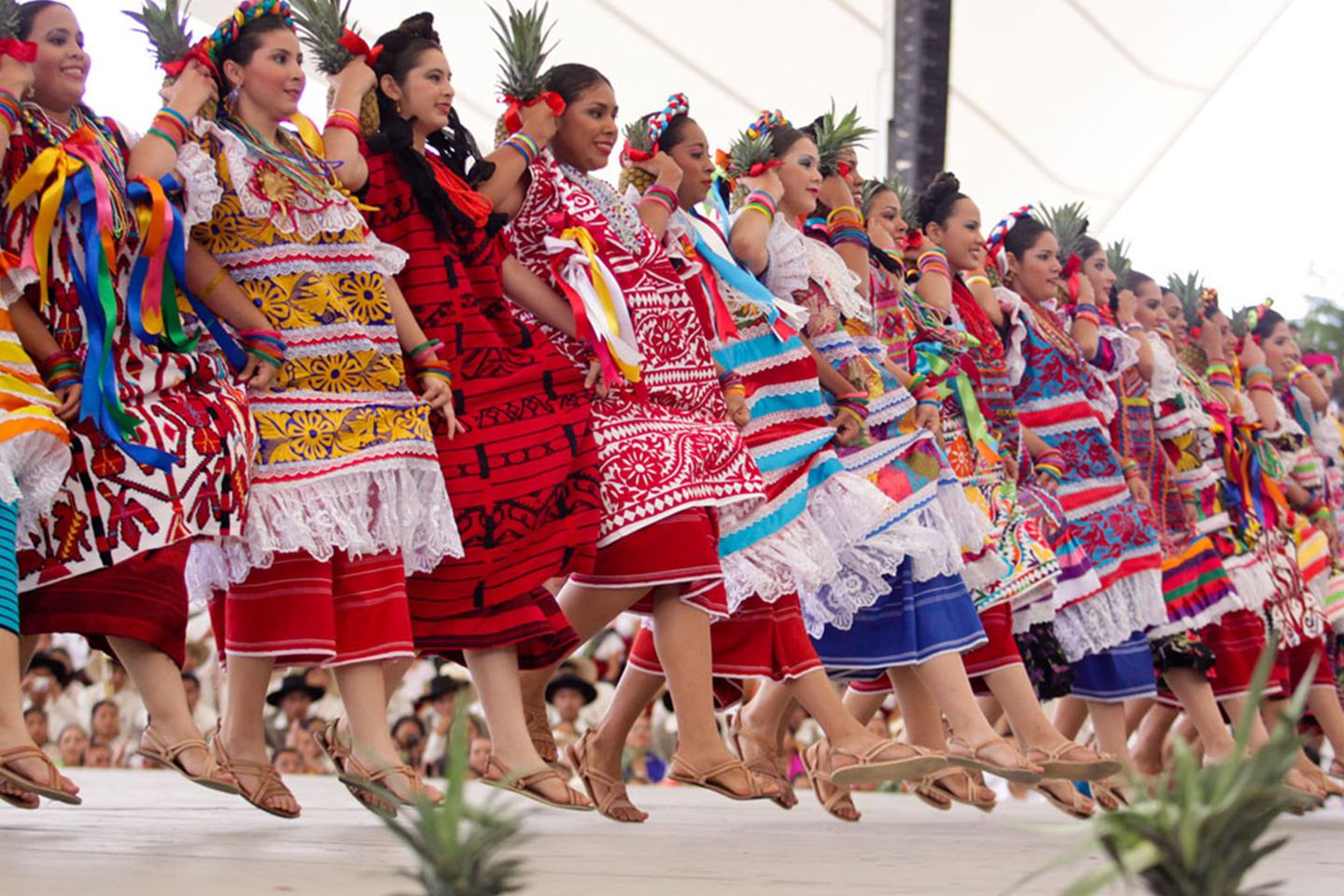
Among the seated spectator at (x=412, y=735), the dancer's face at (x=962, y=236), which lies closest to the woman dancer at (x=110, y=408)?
the dancer's face at (x=962, y=236)

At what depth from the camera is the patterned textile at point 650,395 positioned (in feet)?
13.0

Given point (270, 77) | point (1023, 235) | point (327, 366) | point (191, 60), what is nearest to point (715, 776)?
point (327, 366)

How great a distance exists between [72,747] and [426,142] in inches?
209

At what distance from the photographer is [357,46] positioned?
151 inches

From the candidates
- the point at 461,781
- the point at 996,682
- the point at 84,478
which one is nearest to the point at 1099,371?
the point at 996,682

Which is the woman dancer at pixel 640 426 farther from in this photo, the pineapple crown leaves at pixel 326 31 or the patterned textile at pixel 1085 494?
the patterned textile at pixel 1085 494

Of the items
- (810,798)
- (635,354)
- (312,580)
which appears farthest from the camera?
(810,798)

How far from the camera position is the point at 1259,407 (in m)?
7.47

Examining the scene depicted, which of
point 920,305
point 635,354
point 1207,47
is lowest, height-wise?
point 635,354

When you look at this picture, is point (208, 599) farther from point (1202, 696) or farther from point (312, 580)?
point (1202, 696)

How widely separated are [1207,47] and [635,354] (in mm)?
9175

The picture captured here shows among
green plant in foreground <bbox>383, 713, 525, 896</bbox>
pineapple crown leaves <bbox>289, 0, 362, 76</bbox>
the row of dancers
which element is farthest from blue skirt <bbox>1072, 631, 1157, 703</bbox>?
green plant in foreground <bbox>383, 713, 525, 896</bbox>

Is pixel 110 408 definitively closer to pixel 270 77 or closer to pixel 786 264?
pixel 270 77

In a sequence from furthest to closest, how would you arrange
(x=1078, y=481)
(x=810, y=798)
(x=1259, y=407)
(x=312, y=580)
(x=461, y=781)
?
(x=1259, y=407) < (x=810, y=798) < (x=1078, y=481) < (x=312, y=580) < (x=461, y=781)
